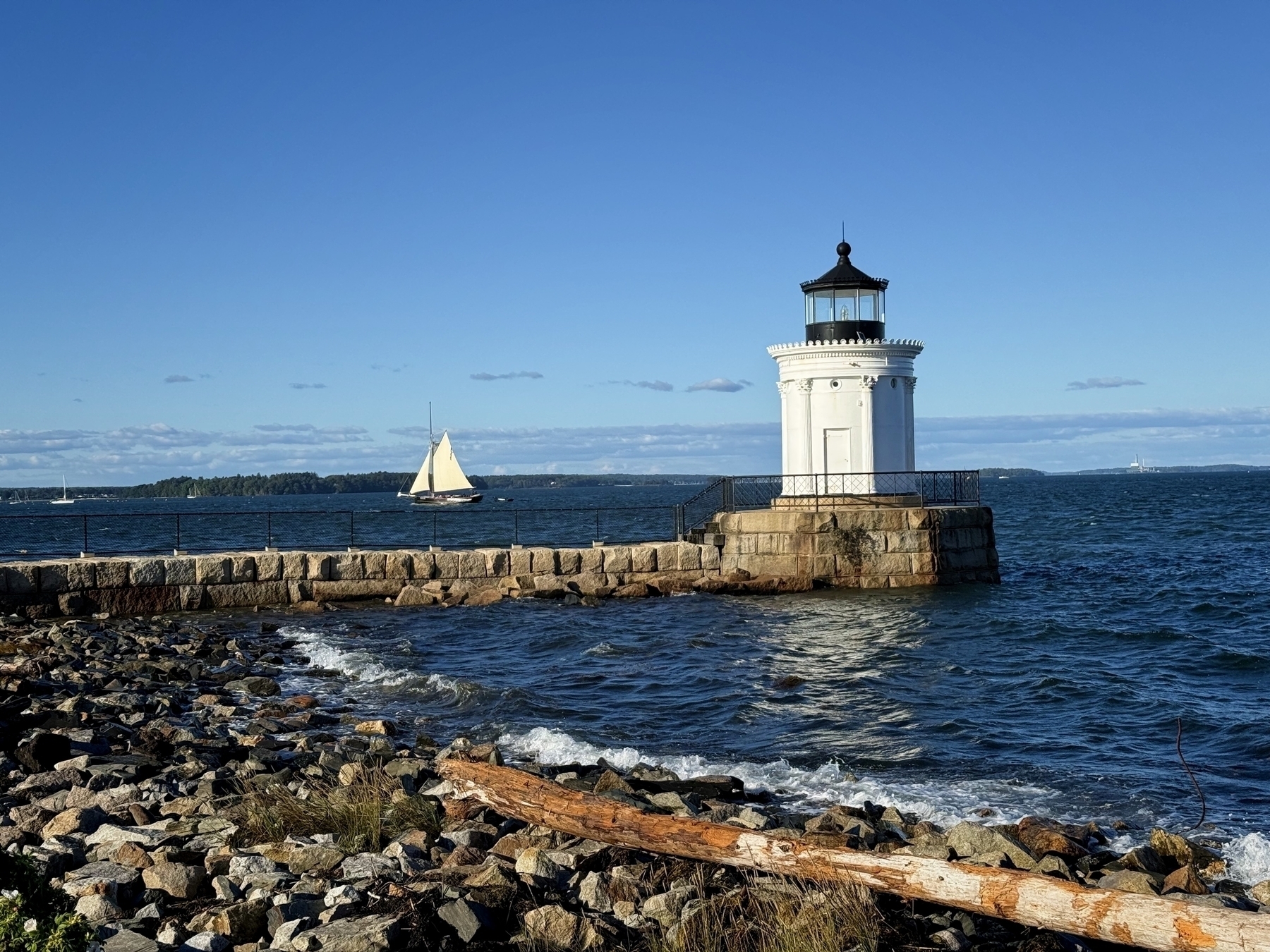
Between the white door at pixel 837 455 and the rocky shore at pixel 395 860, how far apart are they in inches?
585

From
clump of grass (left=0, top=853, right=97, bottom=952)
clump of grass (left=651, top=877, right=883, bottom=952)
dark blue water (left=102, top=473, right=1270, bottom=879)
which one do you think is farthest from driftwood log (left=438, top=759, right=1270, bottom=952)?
clump of grass (left=0, top=853, right=97, bottom=952)

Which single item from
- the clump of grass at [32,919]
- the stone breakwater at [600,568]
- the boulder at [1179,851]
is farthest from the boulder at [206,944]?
the stone breakwater at [600,568]

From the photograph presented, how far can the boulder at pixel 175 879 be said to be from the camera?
6215 millimetres

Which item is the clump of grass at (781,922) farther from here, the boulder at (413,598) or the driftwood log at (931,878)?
the boulder at (413,598)

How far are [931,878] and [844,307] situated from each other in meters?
20.3

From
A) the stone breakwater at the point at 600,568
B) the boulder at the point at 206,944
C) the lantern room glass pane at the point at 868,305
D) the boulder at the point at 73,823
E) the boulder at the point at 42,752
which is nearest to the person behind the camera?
the boulder at the point at 206,944

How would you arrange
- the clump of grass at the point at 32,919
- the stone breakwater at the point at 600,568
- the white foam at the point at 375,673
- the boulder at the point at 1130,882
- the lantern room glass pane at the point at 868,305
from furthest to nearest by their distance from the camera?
the lantern room glass pane at the point at 868,305 → the stone breakwater at the point at 600,568 → the white foam at the point at 375,673 → the boulder at the point at 1130,882 → the clump of grass at the point at 32,919

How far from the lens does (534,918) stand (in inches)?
228

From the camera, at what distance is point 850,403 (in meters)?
→ 24.9

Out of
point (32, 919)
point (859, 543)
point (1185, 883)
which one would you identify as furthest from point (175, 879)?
point (859, 543)

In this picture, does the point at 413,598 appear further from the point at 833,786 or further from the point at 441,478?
the point at 441,478

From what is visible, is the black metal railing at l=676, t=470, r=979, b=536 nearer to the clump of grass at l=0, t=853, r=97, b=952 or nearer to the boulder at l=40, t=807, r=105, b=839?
the boulder at l=40, t=807, r=105, b=839

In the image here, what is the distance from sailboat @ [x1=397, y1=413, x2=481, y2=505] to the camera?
73.7 meters

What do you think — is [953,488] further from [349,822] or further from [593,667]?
[349,822]
